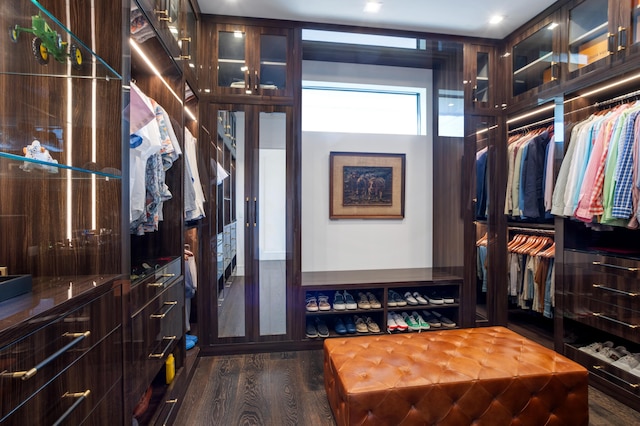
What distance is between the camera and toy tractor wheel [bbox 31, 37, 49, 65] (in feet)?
3.27

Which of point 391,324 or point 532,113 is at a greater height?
point 532,113

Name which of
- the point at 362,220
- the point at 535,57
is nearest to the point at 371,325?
the point at 362,220

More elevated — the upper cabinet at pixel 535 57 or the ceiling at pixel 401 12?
the ceiling at pixel 401 12

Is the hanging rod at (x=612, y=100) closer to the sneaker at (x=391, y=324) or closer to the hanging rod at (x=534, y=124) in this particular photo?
the hanging rod at (x=534, y=124)

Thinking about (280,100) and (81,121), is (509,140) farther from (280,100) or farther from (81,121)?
(81,121)

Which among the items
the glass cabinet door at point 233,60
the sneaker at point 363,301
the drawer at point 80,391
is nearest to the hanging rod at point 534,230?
the sneaker at point 363,301

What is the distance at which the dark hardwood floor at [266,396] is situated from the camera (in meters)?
1.76

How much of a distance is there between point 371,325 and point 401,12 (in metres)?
2.58

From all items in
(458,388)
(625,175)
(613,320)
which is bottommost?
(458,388)

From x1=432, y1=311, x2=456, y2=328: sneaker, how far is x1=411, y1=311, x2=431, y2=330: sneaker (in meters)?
0.17

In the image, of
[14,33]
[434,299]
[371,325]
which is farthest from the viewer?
[434,299]

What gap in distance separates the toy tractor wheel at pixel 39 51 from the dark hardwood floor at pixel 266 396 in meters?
1.82

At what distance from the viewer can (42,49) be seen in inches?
39.8

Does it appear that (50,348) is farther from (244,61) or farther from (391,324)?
(391,324)
